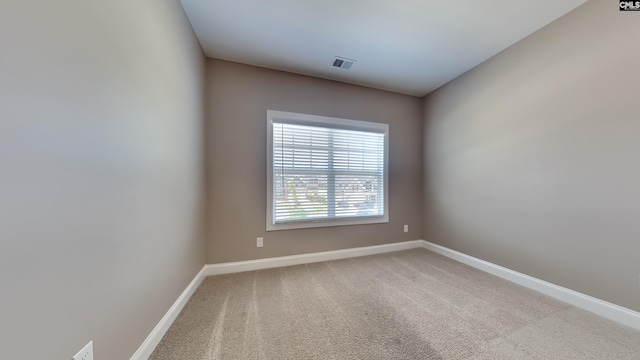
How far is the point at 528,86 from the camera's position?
2184 millimetres

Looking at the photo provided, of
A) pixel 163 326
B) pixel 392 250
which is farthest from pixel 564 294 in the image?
pixel 163 326

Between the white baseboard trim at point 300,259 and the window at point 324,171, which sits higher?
the window at point 324,171

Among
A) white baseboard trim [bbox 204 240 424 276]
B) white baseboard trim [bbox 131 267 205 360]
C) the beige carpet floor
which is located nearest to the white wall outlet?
white baseboard trim [bbox 131 267 205 360]

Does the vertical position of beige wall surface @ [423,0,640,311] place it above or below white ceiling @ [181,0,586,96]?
below

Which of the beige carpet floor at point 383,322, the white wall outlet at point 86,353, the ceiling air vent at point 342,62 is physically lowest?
the beige carpet floor at point 383,322

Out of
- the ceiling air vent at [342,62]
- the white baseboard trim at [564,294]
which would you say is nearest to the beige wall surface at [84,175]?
the ceiling air vent at [342,62]

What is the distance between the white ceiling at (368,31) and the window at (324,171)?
72 cm

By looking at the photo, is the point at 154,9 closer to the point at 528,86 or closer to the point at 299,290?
the point at 299,290

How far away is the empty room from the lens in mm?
791

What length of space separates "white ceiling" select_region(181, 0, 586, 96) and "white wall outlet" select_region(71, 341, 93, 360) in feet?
7.84

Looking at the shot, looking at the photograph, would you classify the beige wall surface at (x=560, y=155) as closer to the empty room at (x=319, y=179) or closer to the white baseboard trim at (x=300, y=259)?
the empty room at (x=319, y=179)

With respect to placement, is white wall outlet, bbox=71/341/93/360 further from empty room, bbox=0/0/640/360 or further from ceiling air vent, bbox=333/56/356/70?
ceiling air vent, bbox=333/56/356/70

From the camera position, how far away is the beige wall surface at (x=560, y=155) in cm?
162

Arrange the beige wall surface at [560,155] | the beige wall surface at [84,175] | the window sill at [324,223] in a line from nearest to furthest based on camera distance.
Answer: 1. the beige wall surface at [84,175]
2. the beige wall surface at [560,155]
3. the window sill at [324,223]
